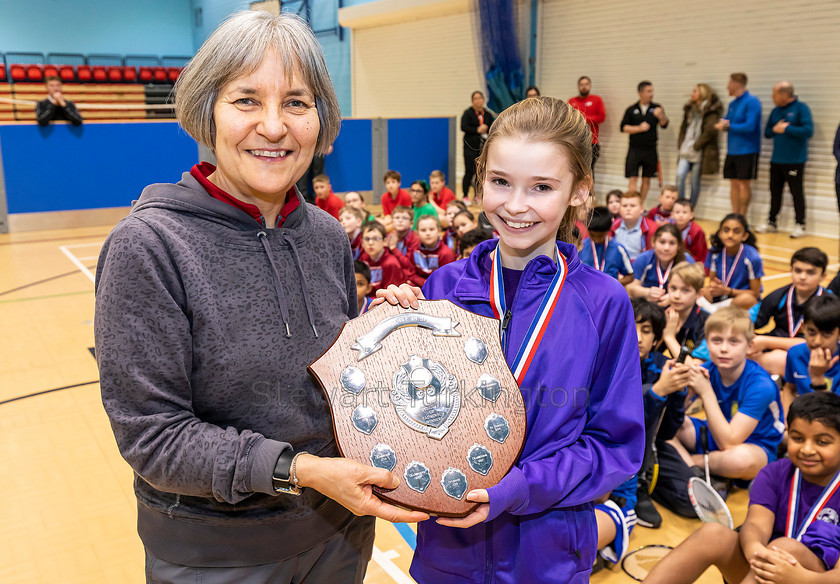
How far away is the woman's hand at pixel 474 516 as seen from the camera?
1342 mm

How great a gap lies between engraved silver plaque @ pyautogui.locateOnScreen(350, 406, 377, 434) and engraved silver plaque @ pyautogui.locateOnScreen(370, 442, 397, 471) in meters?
0.04

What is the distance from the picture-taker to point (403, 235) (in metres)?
7.10

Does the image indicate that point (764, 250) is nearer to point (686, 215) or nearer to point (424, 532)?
point (686, 215)

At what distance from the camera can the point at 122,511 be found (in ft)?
11.1

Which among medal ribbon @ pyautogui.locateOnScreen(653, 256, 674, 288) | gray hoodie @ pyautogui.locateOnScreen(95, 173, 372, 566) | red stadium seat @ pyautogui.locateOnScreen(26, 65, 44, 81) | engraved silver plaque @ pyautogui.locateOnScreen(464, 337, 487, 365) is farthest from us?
red stadium seat @ pyautogui.locateOnScreen(26, 65, 44, 81)

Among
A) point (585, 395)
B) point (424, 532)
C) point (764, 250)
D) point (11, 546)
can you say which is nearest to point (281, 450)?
point (424, 532)

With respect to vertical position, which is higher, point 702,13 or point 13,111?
point 702,13

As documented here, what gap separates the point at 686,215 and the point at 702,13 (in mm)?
5495


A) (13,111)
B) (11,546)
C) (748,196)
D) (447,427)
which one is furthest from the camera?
(13,111)

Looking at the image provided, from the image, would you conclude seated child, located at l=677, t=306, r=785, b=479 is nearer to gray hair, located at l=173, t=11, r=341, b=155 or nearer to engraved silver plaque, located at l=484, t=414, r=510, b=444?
engraved silver plaque, located at l=484, t=414, r=510, b=444

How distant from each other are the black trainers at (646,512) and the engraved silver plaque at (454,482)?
2.34 metres

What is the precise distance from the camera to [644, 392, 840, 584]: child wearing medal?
2441mm

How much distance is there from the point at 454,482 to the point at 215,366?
Result: 0.51 metres

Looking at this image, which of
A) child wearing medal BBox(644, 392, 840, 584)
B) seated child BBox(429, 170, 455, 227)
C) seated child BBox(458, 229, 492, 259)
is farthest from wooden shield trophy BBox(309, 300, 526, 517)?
seated child BBox(429, 170, 455, 227)
